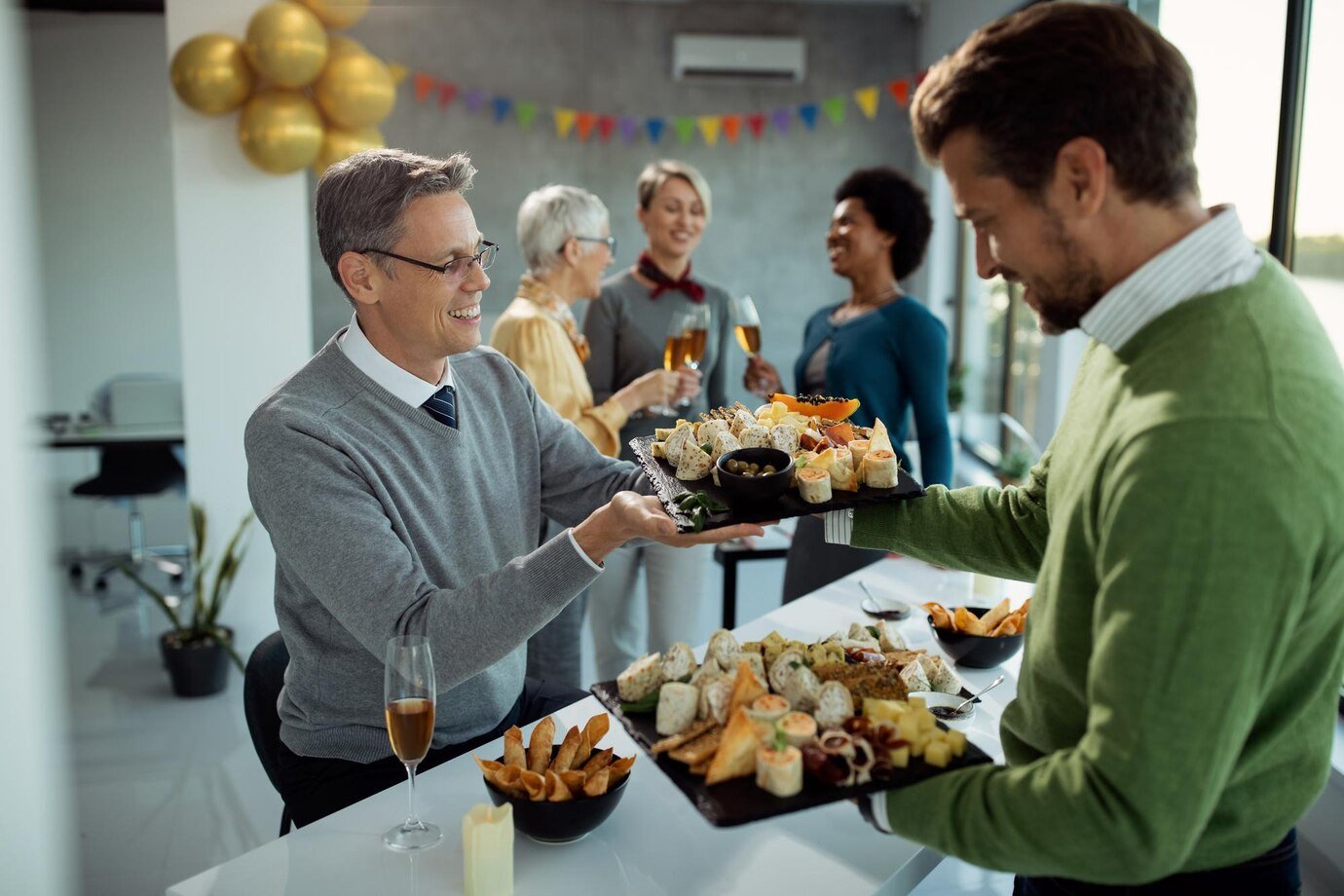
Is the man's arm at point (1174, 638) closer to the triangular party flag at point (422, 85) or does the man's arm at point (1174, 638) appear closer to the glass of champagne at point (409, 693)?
the glass of champagne at point (409, 693)

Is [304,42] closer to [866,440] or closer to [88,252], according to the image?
[88,252]

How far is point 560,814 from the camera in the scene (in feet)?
4.70

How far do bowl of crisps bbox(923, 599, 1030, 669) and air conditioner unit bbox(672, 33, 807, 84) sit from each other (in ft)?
16.9

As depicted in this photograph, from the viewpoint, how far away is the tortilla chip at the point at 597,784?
1.46 m

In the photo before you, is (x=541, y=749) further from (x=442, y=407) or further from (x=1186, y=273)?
(x=1186, y=273)

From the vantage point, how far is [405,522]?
1.86 m

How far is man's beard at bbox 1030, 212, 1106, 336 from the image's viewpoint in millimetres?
1180

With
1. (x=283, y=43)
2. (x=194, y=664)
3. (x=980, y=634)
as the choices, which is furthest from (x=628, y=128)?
(x=980, y=634)

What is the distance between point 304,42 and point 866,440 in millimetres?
3058

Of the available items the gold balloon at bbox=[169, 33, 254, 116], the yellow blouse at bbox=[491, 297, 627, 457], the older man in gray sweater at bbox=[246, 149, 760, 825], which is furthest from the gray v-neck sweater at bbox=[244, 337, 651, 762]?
the gold balloon at bbox=[169, 33, 254, 116]

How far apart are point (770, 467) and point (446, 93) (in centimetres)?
533

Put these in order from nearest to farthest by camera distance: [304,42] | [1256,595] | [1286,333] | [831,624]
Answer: [1256,595], [1286,333], [831,624], [304,42]

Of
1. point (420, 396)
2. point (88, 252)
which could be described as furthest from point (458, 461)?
point (88, 252)

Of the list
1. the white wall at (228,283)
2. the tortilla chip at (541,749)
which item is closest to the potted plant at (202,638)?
the white wall at (228,283)
